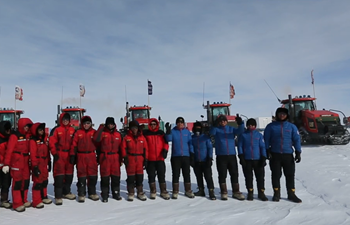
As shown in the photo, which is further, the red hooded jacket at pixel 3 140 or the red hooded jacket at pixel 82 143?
the red hooded jacket at pixel 82 143

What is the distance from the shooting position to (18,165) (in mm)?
4715

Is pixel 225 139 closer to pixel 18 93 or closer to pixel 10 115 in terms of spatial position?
pixel 10 115

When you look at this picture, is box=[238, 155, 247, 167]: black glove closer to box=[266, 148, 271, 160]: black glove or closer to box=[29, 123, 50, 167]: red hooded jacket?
box=[266, 148, 271, 160]: black glove

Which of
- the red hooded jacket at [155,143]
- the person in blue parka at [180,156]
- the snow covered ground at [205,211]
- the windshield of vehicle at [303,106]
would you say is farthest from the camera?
the windshield of vehicle at [303,106]

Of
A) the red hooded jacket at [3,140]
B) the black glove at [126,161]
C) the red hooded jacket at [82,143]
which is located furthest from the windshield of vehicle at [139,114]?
the red hooded jacket at [3,140]

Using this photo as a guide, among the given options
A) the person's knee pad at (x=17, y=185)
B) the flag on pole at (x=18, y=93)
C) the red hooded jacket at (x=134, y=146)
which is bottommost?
the person's knee pad at (x=17, y=185)

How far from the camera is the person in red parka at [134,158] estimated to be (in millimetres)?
5344

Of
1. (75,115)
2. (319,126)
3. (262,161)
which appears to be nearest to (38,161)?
(262,161)

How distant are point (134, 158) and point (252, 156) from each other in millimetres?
2266

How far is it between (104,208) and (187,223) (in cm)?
169

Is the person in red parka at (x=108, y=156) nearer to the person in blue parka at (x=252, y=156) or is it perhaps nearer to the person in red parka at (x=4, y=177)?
the person in red parka at (x=4, y=177)

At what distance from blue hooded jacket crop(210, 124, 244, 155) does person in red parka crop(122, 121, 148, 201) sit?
4.78ft

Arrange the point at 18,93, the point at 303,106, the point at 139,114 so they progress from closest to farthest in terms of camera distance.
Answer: the point at 303,106 → the point at 139,114 → the point at 18,93

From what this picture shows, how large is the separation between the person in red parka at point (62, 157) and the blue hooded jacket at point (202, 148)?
2.45m
